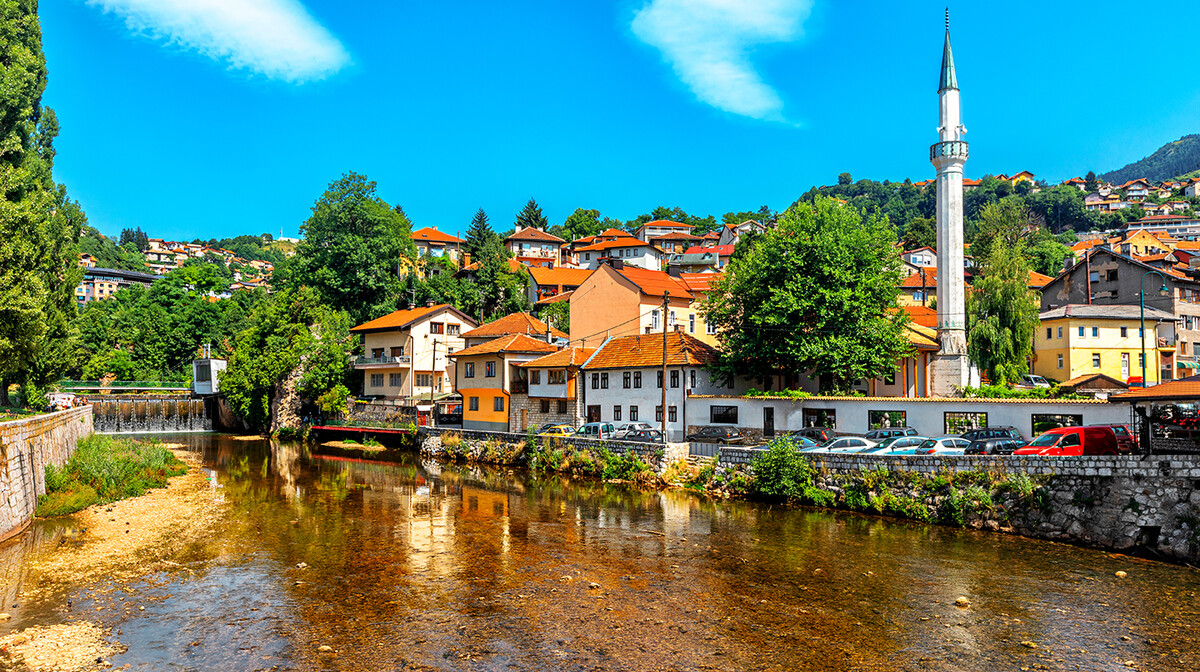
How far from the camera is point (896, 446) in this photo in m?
29.9

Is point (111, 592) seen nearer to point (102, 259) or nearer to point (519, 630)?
point (519, 630)

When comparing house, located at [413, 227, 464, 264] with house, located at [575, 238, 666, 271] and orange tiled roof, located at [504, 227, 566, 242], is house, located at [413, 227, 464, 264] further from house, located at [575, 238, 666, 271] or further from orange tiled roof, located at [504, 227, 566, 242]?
house, located at [575, 238, 666, 271]

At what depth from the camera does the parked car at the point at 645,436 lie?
38.3 meters

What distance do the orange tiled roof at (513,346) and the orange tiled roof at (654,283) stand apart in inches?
346

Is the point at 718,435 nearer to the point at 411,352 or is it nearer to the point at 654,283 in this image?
the point at 654,283

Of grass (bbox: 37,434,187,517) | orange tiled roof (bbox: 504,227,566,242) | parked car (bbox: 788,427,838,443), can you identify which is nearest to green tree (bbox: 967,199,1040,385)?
parked car (bbox: 788,427,838,443)

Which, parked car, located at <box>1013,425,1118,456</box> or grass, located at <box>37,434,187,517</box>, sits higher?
parked car, located at <box>1013,425,1118,456</box>

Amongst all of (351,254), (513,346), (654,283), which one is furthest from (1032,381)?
(351,254)

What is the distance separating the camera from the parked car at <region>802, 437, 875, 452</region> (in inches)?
1222

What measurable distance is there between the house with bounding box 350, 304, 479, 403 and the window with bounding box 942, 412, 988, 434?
41.3 metres

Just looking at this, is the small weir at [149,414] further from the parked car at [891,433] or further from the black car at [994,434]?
the black car at [994,434]

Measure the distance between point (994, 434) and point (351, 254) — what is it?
62355mm

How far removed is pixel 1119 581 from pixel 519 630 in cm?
1629

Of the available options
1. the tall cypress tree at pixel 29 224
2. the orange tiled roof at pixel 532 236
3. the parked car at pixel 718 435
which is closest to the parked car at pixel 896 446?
the parked car at pixel 718 435
